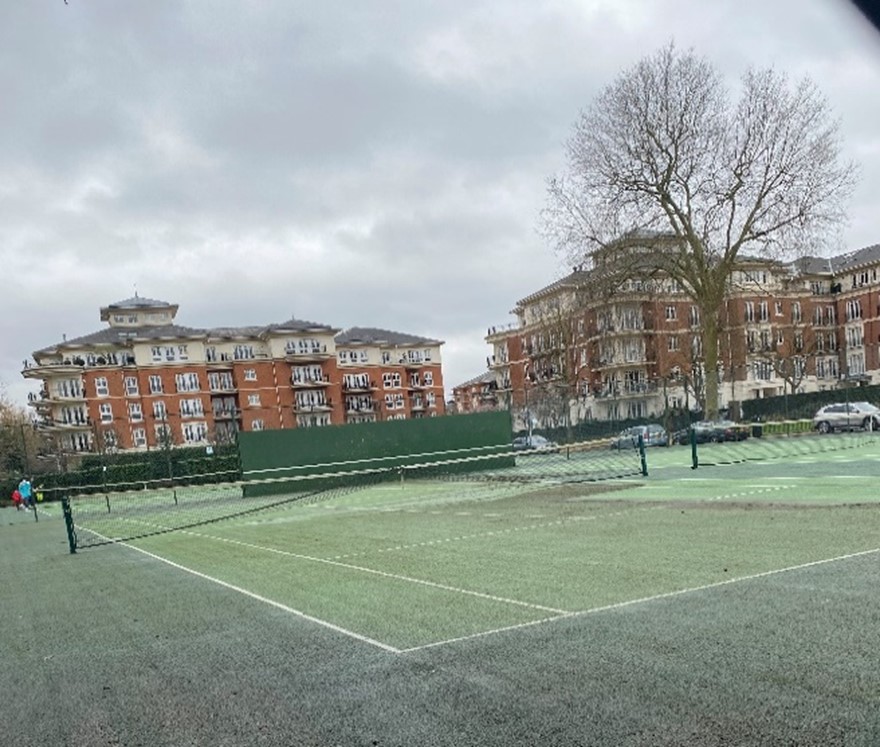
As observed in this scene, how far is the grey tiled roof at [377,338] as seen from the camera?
9106 cm

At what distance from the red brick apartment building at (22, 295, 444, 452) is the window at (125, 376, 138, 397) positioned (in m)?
0.10

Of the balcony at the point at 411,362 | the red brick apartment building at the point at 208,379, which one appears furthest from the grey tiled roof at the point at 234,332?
the balcony at the point at 411,362

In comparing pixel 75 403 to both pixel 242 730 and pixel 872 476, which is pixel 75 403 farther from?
pixel 242 730

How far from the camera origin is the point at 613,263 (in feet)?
115

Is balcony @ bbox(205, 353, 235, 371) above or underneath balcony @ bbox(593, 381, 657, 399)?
above

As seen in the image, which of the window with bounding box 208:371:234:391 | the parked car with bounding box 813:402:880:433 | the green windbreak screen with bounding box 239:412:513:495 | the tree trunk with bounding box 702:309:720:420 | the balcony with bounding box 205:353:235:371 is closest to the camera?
the green windbreak screen with bounding box 239:412:513:495

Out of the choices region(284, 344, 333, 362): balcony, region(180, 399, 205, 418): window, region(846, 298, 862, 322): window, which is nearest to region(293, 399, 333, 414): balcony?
region(284, 344, 333, 362): balcony

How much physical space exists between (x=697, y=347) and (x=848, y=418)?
3065 centimetres

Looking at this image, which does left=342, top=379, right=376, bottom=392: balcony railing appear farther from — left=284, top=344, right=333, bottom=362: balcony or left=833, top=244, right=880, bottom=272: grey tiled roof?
left=833, top=244, right=880, bottom=272: grey tiled roof

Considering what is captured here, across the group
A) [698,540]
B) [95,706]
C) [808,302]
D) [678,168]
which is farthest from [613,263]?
[808,302]

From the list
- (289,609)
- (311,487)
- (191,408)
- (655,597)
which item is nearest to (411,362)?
(191,408)

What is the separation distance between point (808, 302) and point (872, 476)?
65815 mm

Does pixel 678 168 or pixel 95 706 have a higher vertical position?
pixel 678 168

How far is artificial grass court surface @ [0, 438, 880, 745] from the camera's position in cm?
409
